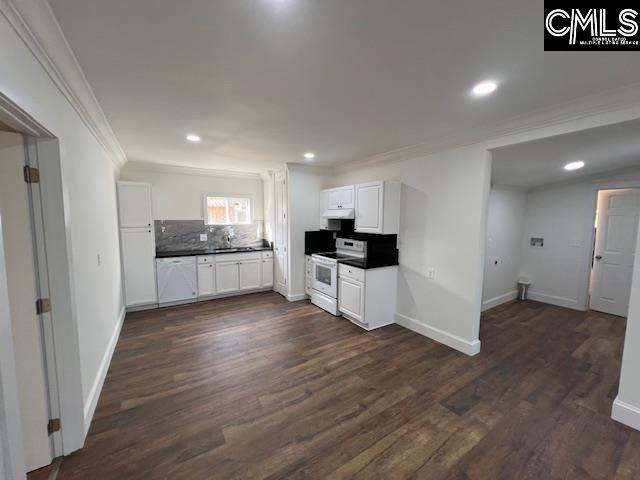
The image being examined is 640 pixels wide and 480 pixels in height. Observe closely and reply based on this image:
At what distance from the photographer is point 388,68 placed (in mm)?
1608

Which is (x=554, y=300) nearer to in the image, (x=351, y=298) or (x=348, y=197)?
(x=351, y=298)

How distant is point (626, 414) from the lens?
1966 mm

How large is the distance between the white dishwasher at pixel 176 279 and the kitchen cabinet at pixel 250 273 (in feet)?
2.64

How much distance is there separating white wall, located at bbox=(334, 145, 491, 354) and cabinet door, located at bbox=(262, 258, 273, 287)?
2.66 metres

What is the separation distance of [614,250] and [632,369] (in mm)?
3294

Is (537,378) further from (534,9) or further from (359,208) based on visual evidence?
(534,9)

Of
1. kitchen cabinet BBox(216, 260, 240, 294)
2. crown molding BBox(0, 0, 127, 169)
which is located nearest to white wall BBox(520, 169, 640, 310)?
kitchen cabinet BBox(216, 260, 240, 294)

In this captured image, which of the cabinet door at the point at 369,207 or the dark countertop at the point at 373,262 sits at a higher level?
the cabinet door at the point at 369,207

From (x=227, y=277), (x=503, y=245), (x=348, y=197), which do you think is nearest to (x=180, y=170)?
(x=227, y=277)

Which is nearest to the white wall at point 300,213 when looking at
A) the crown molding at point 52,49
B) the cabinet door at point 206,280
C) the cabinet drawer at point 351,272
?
the cabinet drawer at point 351,272

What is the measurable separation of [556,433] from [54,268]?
3598 millimetres

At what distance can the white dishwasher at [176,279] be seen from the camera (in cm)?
430

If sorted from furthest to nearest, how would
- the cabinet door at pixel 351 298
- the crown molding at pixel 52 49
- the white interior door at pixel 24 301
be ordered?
the cabinet door at pixel 351 298 → the white interior door at pixel 24 301 → the crown molding at pixel 52 49

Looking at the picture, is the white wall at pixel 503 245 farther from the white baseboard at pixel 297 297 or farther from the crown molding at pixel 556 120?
the white baseboard at pixel 297 297
